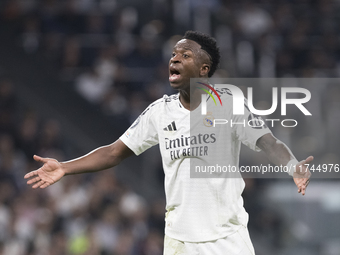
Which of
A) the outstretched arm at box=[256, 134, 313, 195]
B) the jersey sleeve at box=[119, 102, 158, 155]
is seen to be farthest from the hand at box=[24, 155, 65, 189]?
the outstretched arm at box=[256, 134, 313, 195]

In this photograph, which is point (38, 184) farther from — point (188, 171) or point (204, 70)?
point (204, 70)

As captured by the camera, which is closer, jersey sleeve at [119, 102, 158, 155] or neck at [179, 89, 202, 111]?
neck at [179, 89, 202, 111]

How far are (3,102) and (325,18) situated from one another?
273 inches

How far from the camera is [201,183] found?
348 centimetres

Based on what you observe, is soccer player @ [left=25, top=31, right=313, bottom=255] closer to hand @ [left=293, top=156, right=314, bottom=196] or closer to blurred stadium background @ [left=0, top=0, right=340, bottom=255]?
hand @ [left=293, top=156, right=314, bottom=196]

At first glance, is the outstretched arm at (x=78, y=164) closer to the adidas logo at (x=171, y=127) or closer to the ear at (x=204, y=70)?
the adidas logo at (x=171, y=127)

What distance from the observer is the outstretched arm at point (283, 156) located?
3.27m

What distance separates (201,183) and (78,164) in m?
0.98

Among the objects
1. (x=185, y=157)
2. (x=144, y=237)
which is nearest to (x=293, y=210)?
(x=144, y=237)

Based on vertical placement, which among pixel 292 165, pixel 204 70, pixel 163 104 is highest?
pixel 204 70

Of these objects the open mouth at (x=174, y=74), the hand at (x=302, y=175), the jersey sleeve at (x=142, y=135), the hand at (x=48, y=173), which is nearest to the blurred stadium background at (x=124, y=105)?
the jersey sleeve at (x=142, y=135)

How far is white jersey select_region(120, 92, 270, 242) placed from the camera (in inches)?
138

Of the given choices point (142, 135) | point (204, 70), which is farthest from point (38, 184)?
point (204, 70)

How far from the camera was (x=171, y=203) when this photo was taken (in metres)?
3.62
